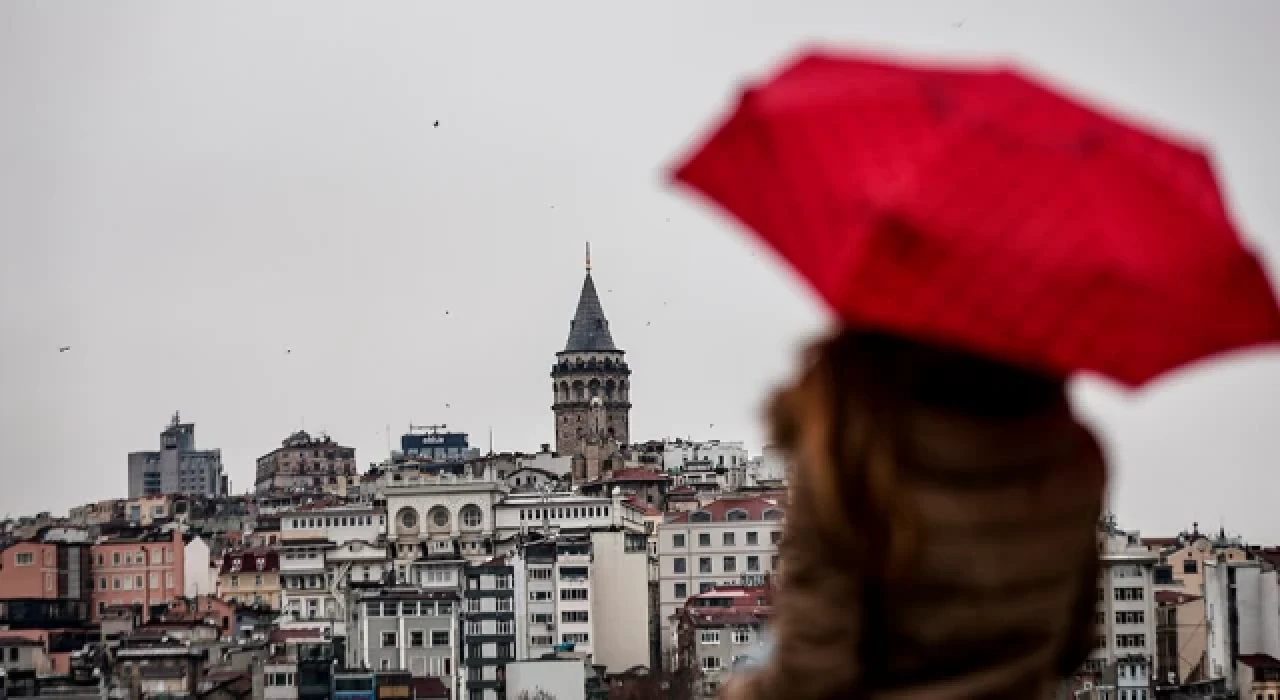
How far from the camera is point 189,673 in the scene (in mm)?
52844

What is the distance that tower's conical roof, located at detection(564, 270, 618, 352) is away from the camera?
108m

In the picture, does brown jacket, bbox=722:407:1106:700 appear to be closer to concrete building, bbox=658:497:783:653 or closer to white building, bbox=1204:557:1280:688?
white building, bbox=1204:557:1280:688

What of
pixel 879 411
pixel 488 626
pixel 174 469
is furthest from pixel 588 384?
pixel 879 411

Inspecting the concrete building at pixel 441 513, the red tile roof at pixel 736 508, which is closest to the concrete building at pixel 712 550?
the red tile roof at pixel 736 508

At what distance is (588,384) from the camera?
10756 centimetres

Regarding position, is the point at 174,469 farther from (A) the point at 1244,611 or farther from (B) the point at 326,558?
(A) the point at 1244,611

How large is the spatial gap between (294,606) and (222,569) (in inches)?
223

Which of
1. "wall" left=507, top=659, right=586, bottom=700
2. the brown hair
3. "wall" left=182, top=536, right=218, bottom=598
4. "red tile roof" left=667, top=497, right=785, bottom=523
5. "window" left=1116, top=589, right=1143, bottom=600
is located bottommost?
"wall" left=507, top=659, right=586, bottom=700

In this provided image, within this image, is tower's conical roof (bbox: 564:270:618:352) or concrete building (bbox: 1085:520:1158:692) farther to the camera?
tower's conical roof (bbox: 564:270:618:352)

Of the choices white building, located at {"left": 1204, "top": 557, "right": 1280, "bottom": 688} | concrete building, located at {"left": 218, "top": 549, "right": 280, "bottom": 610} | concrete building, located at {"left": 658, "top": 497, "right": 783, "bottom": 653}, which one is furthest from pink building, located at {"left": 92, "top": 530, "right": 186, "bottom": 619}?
white building, located at {"left": 1204, "top": 557, "right": 1280, "bottom": 688}

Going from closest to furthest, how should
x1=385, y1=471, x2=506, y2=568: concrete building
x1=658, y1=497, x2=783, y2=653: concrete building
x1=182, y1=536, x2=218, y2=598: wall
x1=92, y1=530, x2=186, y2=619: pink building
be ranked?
x1=658, y1=497, x2=783, y2=653: concrete building → x1=92, y1=530, x2=186, y2=619: pink building → x1=385, y1=471, x2=506, y2=568: concrete building → x1=182, y1=536, x2=218, y2=598: wall

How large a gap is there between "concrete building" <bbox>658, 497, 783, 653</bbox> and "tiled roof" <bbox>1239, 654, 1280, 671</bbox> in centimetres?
1345

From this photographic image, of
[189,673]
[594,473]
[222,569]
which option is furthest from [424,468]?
[189,673]

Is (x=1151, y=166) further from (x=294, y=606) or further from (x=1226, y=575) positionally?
(x=294, y=606)
